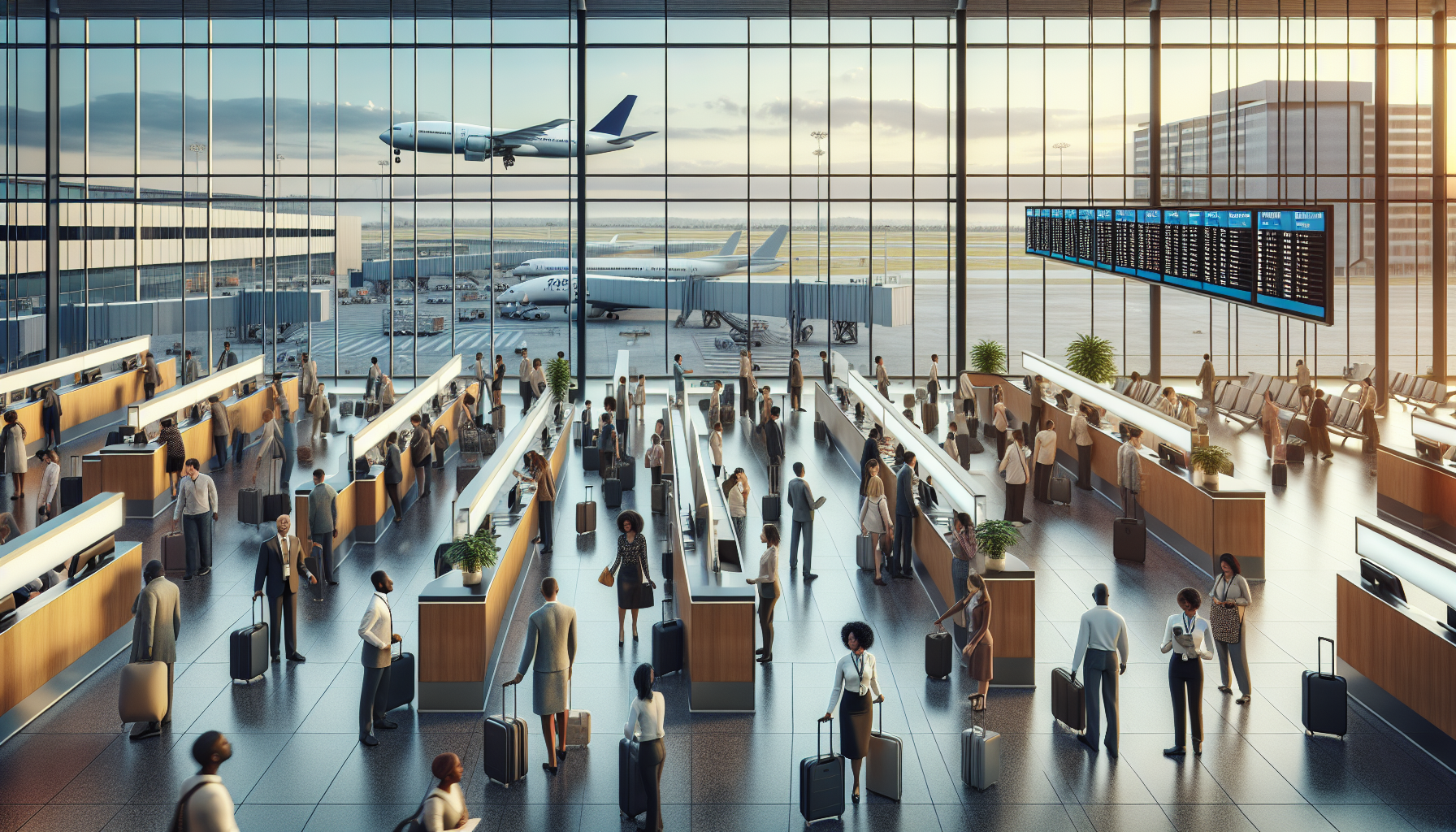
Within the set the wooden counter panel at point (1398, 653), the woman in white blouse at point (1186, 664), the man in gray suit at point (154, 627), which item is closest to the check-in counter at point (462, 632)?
the man in gray suit at point (154, 627)

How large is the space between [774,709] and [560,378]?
14849 mm

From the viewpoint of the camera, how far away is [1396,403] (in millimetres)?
26328

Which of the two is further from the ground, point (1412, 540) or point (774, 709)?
point (1412, 540)

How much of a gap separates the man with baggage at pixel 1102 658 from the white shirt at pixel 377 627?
4.99 metres

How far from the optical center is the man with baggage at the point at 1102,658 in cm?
779

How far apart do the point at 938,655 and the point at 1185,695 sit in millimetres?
2102

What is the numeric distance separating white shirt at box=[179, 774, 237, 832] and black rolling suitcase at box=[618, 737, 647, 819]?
8.32ft

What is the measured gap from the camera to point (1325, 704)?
802 centimetres

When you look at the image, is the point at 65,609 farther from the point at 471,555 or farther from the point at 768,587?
the point at 768,587

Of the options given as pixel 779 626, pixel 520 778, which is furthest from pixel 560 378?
pixel 520 778

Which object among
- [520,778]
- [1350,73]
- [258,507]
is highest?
[1350,73]

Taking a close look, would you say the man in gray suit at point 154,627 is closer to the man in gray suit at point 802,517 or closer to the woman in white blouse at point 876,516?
the man in gray suit at point 802,517

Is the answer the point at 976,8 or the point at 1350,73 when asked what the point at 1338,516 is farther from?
the point at 1350,73

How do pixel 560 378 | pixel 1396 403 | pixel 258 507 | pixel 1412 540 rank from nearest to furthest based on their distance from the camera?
1. pixel 1412 540
2. pixel 258 507
3. pixel 560 378
4. pixel 1396 403
